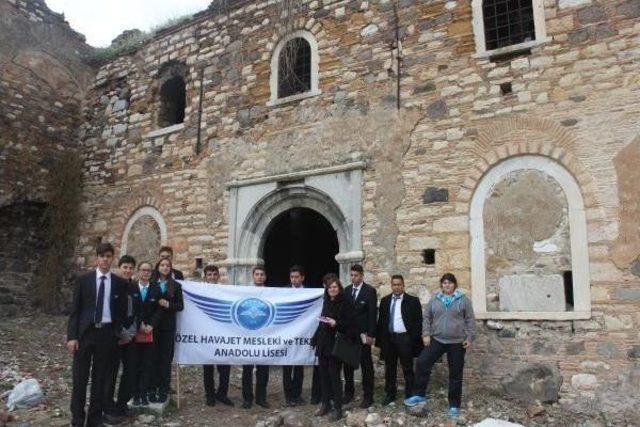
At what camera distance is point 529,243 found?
600 centimetres

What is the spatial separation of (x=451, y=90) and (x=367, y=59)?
1.34 metres

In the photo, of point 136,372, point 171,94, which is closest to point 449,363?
point 136,372

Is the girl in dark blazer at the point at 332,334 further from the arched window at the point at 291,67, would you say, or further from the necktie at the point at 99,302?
the arched window at the point at 291,67

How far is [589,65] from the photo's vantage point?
6.00 metres

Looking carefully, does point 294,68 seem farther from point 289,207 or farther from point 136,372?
point 136,372

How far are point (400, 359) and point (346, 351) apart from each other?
685 millimetres

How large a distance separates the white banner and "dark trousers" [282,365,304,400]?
99mm

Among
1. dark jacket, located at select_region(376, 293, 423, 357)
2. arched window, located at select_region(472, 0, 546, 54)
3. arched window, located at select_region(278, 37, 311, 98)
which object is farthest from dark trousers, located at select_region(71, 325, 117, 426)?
arched window, located at select_region(472, 0, 546, 54)

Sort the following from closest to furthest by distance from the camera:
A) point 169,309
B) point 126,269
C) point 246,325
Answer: point 126,269
point 169,309
point 246,325

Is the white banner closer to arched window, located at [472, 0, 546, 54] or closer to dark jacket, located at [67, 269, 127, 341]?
dark jacket, located at [67, 269, 127, 341]

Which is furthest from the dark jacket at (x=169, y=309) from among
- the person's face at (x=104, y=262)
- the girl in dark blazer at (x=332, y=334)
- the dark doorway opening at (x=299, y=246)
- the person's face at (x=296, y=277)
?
the dark doorway opening at (x=299, y=246)

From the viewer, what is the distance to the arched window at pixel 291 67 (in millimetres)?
8172

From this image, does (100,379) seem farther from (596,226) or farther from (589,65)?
(589,65)

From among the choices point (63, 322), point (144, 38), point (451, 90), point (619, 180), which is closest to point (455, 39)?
point (451, 90)
